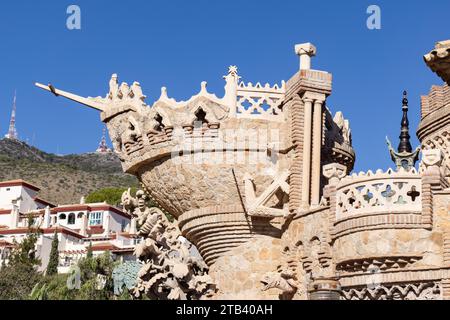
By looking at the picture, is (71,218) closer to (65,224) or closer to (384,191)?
(65,224)

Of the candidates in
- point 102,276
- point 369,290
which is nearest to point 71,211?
point 102,276

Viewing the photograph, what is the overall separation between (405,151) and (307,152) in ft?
27.1

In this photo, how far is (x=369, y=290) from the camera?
49.2 ft

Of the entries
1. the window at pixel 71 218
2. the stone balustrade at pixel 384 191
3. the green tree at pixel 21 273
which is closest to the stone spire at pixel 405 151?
the stone balustrade at pixel 384 191

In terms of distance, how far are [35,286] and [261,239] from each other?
91.8ft

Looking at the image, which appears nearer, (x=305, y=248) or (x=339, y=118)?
(x=305, y=248)

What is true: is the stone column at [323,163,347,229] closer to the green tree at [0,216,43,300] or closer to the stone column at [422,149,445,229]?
the stone column at [422,149,445,229]

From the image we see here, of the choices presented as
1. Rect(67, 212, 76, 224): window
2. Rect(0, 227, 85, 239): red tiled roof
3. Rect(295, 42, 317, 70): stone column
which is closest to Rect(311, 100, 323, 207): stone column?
Rect(295, 42, 317, 70): stone column

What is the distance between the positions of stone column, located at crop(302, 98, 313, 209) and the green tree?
2888 centimetres

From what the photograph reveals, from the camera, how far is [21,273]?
157ft

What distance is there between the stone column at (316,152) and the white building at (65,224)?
45.4m

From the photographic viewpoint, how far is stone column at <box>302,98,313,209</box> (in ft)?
57.5
